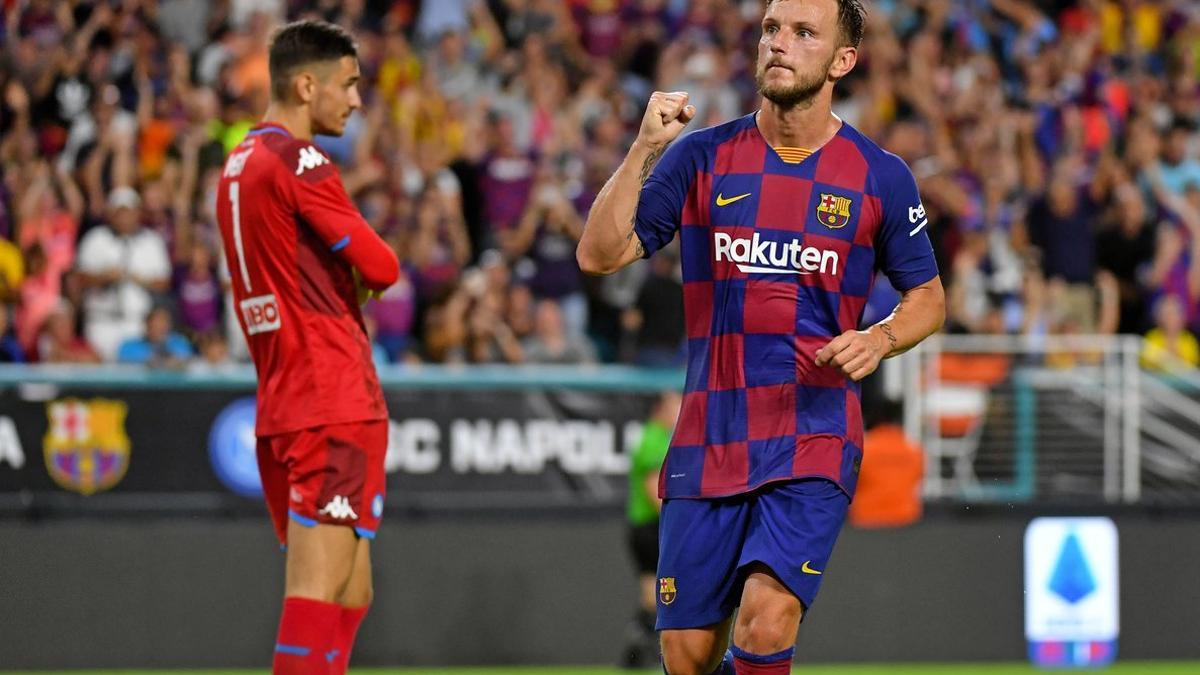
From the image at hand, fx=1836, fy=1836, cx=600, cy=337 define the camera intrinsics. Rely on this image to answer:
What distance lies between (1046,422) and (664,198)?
718 centimetres

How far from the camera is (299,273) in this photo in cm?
596

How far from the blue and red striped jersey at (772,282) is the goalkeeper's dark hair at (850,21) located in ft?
0.98

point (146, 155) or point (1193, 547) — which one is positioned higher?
point (146, 155)

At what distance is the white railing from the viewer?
1181 centimetres

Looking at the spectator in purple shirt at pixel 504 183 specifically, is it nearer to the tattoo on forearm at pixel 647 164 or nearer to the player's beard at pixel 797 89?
the player's beard at pixel 797 89

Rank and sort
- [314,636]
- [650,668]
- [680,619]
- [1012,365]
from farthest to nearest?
[1012,365] < [650,668] < [314,636] < [680,619]

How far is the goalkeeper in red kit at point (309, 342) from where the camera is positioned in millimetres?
5875

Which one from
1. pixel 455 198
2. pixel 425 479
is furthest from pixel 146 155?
pixel 425 479

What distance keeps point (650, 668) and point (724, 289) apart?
20.0 feet

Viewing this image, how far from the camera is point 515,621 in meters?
11.4

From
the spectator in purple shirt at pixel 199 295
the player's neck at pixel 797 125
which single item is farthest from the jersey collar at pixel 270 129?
the spectator in purple shirt at pixel 199 295

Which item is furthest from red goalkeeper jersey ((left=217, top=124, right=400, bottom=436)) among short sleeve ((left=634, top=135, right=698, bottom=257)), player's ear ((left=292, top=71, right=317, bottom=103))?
short sleeve ((left=634, top=135, right=698, bottom=257))

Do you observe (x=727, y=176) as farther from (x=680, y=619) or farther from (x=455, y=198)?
(x=455, y=198)

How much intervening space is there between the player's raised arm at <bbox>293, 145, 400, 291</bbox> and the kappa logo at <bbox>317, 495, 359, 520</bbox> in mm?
706
